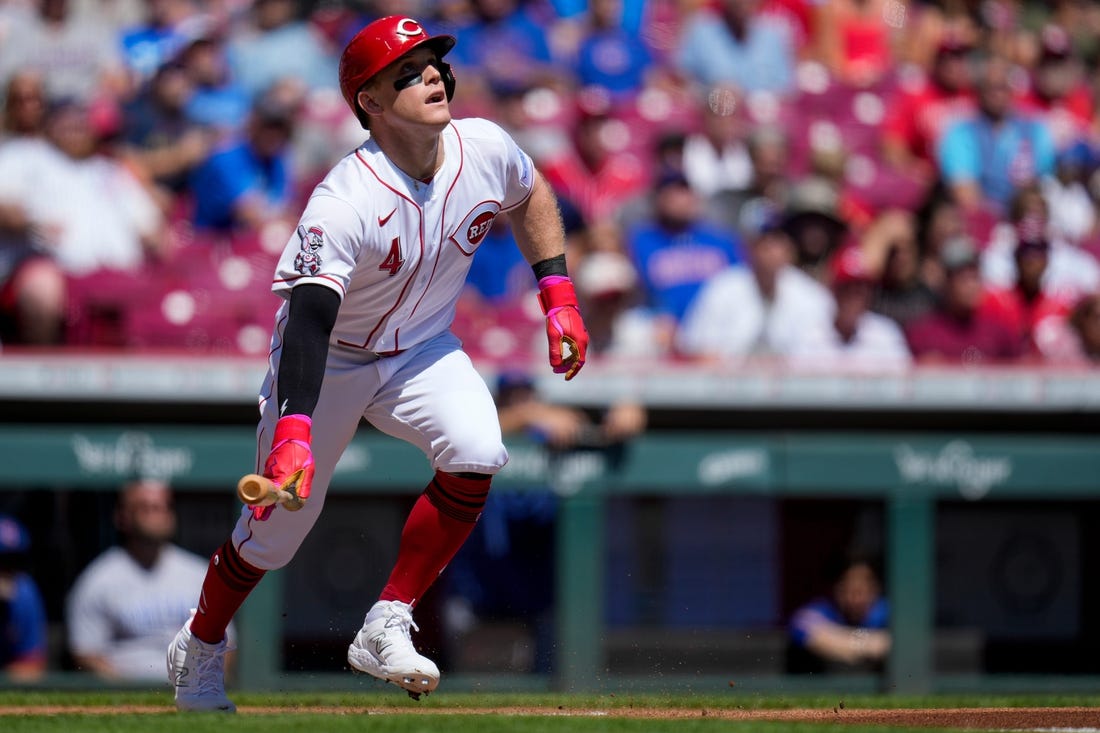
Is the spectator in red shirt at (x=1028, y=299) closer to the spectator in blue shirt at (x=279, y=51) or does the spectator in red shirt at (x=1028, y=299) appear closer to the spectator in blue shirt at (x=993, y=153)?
the spectator in blue shirt at (x=993, y=153)

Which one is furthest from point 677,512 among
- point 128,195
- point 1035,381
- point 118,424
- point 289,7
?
point 289,7

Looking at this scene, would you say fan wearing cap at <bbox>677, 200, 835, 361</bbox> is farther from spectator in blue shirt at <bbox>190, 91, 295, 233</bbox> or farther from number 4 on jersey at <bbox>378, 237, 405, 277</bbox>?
number 4 on jersey at <bbox>378, 237, 405, 277</bbox>

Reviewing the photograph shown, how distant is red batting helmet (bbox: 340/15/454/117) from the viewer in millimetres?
3799

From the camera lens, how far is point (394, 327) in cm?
405

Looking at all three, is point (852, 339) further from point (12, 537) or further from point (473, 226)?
point (12, 537)

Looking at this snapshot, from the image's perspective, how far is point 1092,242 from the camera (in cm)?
871

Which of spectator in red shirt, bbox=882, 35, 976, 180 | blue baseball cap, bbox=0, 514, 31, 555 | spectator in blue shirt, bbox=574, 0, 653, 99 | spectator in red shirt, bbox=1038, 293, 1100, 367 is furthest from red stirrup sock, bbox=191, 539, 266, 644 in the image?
spectator in red shirt, bbox=882, 35, 976, 180

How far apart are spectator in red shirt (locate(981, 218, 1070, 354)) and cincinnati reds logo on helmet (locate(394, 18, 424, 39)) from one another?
14.8ft

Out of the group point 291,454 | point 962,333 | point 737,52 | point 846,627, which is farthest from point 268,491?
point 737,52

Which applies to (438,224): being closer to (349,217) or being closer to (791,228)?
(349,217)

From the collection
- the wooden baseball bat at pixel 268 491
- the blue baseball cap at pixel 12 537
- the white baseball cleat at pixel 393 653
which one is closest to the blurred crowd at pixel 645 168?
the blue baseball cap at pixel 12 537

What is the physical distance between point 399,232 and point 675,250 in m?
3.96

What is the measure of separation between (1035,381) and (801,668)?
1612mm

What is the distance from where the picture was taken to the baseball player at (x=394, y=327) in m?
3.68
